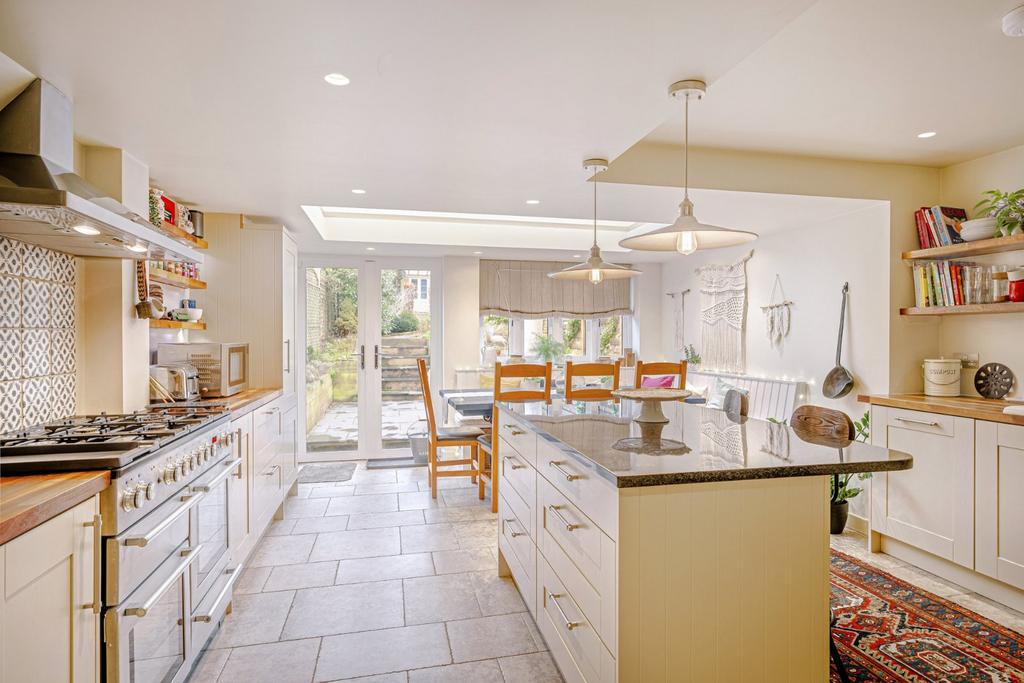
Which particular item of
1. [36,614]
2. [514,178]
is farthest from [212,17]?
[514,178]

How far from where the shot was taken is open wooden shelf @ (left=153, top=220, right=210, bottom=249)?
124 inches

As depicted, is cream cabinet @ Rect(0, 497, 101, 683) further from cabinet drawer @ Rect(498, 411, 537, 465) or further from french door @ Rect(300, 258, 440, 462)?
french door @ Rect(300, 258, 440, 462)

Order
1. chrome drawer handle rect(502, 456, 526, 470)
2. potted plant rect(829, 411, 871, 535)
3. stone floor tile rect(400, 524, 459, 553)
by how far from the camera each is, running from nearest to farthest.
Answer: chrome drawer handle rect(502, 456, 526, 470), stone floor tile rect(400, 524, 459, 553), potted plant rect(829, 411, 871, 535)

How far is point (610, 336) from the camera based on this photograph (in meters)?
6.59

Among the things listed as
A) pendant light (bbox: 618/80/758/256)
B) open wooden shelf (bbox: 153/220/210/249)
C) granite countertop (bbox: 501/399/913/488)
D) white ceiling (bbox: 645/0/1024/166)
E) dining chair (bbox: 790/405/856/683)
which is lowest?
granite countertop (bbox: 501/399/913/488)

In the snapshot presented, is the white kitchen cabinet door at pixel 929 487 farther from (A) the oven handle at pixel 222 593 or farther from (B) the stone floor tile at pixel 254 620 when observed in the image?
(A) the oven handle at pixel 222 593

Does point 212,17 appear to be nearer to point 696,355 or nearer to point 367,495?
point 367,495

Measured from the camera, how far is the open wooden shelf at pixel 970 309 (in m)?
2.82

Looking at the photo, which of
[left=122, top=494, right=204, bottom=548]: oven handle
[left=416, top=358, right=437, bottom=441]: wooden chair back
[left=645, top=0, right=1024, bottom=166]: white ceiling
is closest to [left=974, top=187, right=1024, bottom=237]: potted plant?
[left=645, top=0, right=1024, bottom=166]: white ceiling

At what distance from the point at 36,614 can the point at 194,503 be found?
813 millimetres

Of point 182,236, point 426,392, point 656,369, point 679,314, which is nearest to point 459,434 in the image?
point 426,392

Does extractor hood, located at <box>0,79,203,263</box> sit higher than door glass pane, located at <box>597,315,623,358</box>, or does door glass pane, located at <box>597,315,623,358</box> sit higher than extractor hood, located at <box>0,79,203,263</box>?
extractor hood, located at <box>0,79,203,263</box>

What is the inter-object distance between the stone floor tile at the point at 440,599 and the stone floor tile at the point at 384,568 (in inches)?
4.1

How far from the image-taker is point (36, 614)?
122cm
